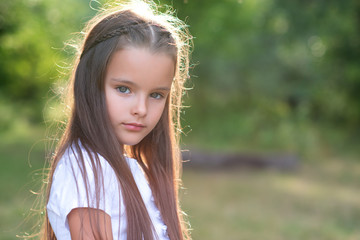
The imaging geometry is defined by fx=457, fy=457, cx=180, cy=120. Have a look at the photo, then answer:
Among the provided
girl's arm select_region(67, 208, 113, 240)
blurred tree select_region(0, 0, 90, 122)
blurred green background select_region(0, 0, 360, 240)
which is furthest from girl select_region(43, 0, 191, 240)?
blurred tree select_region(0, 0, 90, 122)

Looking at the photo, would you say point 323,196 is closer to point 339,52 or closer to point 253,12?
point 253,12

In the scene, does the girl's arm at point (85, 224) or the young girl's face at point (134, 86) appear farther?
the young girl's face at point (134, 86)

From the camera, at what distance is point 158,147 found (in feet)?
5.98

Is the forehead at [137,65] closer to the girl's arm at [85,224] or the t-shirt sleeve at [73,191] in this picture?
the t-shirt sleeve at [73,191]

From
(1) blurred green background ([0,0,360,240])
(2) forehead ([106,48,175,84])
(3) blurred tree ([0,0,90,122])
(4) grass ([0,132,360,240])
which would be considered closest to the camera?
(2) forehead ([106,48,175,84])

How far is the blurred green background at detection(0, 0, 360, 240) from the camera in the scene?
571cm

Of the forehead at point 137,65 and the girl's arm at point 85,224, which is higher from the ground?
the forehead at point 137,65

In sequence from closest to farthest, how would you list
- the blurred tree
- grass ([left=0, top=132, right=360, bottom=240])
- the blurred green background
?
grass ([left=0, top=132, right=360, bottom=240]) → the blurred green background → the blurred tree

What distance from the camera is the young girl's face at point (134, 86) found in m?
1.45

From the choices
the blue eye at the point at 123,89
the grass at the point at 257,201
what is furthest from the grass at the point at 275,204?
the blue eye at the point at 123,89

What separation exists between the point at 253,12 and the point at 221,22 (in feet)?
4.01

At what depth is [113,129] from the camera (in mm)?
1496

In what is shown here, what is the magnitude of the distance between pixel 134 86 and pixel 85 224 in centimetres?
45

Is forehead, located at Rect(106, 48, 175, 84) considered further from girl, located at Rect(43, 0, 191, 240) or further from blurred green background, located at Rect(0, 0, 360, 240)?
blurred green background, located at Rect(0, 0, 360, 240)
